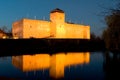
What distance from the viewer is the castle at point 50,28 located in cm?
3994

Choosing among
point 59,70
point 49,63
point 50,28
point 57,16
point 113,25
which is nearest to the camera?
point 113,25

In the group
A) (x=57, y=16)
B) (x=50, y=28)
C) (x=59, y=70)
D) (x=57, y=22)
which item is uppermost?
(x=57, y=16)

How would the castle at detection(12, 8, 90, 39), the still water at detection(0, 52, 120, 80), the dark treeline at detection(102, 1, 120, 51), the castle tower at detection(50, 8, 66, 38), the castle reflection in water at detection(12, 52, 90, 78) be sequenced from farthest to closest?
1. the castle tower at detection(50, 8, 66, 38)
2. the castle at detection(12, 8, 90, 39)
3. the castle reflection in water at detection(12, 52, 90, 78)
4. the still water at detection(0, 52, 120, 80)
5. the dark treeline at detection(102, 1, 120, 51)

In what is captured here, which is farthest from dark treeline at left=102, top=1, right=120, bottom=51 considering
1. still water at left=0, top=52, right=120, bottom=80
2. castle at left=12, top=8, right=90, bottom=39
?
castle at left=12, top=8, right=90, bottom=39

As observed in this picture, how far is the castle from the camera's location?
3994cm

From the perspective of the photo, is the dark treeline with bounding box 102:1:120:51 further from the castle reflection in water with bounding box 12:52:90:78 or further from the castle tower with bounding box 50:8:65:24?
the castle tower with bounding box 50:8:65:24

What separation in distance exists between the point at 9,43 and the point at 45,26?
15.9 metres

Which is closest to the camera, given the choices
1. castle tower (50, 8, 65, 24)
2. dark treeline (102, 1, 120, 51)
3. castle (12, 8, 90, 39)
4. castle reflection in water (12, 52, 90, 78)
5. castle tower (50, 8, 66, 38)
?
dark treeline (102, 1, 120, 51)

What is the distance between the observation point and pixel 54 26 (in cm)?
4419

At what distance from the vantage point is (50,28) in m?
44.2

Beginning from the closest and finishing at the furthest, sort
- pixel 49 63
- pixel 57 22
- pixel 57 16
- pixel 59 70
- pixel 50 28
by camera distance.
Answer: pixel 59 70 < pixel 49 63 < pixel 50 28 < pixel 57 22 < pixel 57 16

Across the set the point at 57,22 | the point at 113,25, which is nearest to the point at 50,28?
the point at 57,22

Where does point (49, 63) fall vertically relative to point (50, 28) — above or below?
below

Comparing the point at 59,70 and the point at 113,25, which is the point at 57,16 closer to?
the point at 59,70
